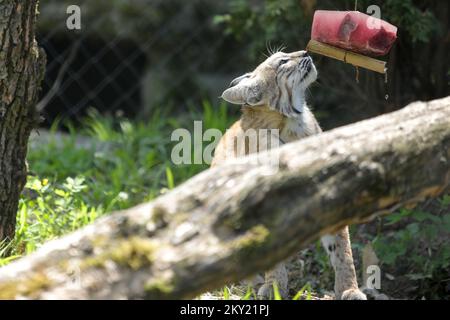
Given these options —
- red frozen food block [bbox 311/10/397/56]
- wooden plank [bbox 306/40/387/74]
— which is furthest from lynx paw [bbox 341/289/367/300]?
red frozen food block [bbox 311/10/397/56]

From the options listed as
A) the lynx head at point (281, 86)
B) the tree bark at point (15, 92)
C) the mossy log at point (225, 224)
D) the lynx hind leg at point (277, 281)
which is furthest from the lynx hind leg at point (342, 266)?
the tree bark at point (15, 92)

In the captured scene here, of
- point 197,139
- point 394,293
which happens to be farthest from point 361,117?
point 394,293

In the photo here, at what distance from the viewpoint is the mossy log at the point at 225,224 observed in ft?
9.40

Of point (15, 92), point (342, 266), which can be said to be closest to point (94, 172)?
point (15, 92)

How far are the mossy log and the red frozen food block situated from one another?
52.7 inches

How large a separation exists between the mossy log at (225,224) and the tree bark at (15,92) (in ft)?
5.39

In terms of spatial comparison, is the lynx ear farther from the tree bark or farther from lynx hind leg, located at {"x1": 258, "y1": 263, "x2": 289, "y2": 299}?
the tree bark

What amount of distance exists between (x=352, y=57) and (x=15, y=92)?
1907 millimetres

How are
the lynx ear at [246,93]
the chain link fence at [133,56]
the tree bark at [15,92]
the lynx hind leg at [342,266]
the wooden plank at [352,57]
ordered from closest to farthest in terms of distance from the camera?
the tree bark at [15,92], the wooden plank at [352,57], the lynx hind leg at [342,266], the lynx ear at [246,93], the chain link fence at [133,56]

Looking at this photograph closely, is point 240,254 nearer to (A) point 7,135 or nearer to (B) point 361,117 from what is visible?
(A) point 7,135

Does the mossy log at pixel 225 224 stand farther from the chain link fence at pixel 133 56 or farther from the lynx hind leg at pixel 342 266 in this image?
the chain link fence at pixel 133 56

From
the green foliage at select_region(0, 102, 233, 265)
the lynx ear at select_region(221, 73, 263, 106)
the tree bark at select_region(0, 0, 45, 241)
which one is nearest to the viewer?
the tree bark at select_region(0, 0, 45, 241)

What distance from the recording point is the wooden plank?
4652mm

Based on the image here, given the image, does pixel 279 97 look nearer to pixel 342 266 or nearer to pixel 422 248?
pixel 342 266
